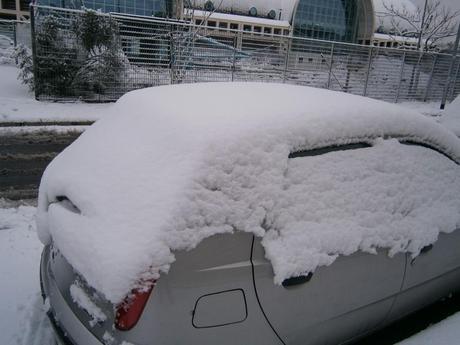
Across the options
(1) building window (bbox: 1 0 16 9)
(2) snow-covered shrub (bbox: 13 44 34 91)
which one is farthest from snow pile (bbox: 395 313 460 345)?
(1) building window (bbox: 1 0 16 9)

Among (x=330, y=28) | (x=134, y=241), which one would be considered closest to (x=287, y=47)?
(x=134, y=241)

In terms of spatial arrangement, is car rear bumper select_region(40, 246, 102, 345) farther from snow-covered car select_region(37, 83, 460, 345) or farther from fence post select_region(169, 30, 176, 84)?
fence post select_region(169, 30, 176, 84)

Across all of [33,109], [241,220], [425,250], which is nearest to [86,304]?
[241,220]

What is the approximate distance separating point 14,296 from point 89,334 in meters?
1.52

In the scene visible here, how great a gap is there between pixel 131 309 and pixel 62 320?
551 mm

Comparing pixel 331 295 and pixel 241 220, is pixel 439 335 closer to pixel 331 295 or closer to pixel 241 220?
Result: pixel 331 295

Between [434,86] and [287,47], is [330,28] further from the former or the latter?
[287,47]

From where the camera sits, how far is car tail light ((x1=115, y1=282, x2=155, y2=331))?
1627 mm

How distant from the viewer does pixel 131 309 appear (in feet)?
5.36

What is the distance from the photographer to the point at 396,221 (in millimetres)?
2391

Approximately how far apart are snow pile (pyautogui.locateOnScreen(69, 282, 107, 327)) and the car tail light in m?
0.10

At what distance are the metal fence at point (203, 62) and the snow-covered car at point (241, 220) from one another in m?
9.93

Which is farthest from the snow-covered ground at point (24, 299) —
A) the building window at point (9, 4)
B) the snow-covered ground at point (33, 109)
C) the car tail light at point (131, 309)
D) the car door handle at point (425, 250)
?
the building window at point (9, 4)

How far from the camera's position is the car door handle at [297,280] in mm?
1944
